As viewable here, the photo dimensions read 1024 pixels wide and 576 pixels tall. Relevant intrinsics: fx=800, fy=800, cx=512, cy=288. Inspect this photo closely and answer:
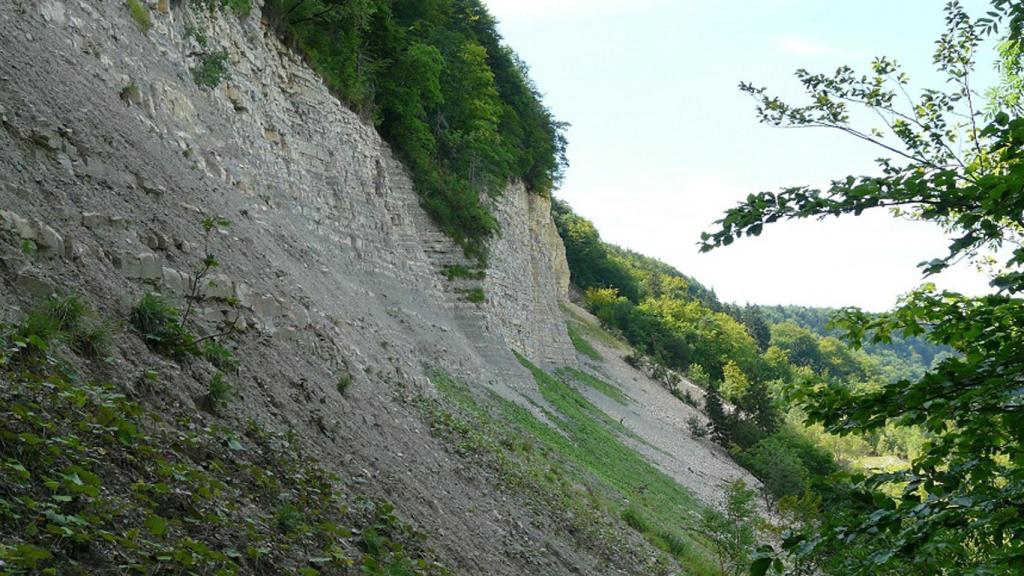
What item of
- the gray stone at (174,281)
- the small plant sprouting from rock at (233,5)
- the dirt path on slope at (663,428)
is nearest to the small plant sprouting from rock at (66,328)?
the gray stone at (174,281)

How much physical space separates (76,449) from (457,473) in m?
7.78

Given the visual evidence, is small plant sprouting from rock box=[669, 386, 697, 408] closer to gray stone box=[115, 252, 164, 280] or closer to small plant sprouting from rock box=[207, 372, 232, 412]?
gray stone box=[115, 252, 164, 280]

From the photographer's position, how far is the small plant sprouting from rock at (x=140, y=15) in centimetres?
1348

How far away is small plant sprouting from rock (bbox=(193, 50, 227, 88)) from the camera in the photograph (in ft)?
50.3

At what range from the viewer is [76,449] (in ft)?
17.6

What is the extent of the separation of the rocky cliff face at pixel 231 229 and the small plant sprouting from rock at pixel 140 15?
0.79 ft

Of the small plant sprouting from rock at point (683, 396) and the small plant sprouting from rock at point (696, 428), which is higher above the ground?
the small plant sprouting from rock at point (683, 396)

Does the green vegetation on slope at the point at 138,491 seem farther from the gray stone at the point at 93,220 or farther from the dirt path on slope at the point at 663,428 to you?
the dirt path on slope at the point at 663,428

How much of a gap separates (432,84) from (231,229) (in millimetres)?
18364

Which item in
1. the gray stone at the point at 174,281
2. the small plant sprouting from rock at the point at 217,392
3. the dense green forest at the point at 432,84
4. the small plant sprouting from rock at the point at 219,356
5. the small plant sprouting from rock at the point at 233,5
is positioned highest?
the dense green forest at the point at 432,84

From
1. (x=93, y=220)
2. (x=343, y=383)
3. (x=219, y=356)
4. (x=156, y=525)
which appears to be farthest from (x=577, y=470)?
(x=156, y=525)

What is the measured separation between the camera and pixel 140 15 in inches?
539

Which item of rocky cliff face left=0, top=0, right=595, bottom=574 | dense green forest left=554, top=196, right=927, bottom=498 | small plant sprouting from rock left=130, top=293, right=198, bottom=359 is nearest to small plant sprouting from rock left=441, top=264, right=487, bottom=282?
rocky cliff face left=0, top=0, right=595, bottom=574

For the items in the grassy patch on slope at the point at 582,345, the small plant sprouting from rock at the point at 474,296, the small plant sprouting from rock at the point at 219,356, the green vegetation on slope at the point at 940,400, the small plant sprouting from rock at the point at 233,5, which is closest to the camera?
the green vegetation on slope at the point at 940,400
